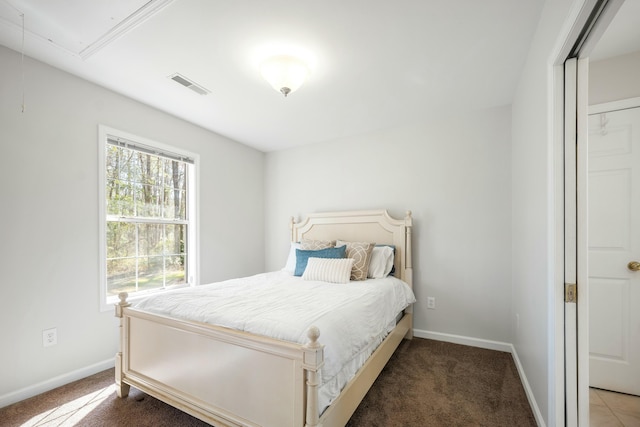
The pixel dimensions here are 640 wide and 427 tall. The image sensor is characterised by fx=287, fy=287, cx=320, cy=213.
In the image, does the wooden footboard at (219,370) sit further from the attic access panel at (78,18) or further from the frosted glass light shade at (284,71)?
the attic access panel at (78,18)

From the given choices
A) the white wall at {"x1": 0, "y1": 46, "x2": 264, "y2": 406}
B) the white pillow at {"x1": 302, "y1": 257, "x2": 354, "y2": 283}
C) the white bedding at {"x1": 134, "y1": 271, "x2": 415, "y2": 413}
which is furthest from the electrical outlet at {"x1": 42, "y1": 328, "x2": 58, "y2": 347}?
the white pillow at {"x1": 302, "y1": 257, "x2": 354, "y2": 283}

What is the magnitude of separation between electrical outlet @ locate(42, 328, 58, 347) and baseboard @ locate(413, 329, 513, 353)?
3.22 metres

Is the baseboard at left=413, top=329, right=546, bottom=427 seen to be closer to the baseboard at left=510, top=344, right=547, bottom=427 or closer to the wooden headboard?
the baseboard at left=510, top=344, right=547, bottom=427

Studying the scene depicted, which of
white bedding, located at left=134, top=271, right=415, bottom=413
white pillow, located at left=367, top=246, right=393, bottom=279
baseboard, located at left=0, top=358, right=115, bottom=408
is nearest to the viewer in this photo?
white bedding, located at left=134, top=271, right=415, bottom=413

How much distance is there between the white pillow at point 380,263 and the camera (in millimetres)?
2949

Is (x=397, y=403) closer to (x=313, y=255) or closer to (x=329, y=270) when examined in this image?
(x=329, y=270)

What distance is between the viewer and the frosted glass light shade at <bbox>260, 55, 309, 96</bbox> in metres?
1.97

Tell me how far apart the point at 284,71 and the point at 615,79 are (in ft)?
7.46

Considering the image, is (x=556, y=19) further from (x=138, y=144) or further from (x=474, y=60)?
(x=138, y=144)

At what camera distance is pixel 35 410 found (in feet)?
6.07

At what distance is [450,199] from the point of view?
3043mm

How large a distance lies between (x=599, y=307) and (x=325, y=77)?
2.61m

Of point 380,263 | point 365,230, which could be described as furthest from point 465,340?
point 365,230

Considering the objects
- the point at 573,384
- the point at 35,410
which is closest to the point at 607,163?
the point at 573,384
